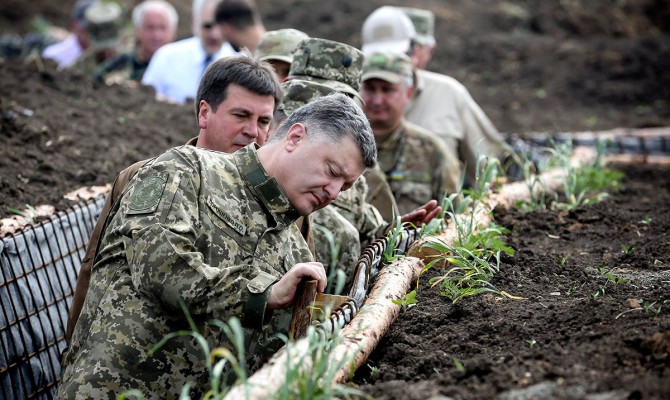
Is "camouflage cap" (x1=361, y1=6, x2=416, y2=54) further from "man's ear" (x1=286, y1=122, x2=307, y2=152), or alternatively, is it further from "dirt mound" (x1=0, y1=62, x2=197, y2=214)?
"man's ear" (x1=286, y1=122, x2=307, y2=152)

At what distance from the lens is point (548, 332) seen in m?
3.30

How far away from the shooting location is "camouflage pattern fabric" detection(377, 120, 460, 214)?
612cm

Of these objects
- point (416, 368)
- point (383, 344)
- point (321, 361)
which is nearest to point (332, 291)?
point (383, 344)

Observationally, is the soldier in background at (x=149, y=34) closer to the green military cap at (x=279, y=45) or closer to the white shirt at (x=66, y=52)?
the white shirt at (x=66, y=52)

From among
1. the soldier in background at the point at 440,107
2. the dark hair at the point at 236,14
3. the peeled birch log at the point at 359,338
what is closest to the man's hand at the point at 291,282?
the peeled birch log at the point at 359,338

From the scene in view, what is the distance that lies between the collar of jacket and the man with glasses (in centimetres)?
534

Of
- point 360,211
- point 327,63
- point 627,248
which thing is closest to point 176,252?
point 360,211

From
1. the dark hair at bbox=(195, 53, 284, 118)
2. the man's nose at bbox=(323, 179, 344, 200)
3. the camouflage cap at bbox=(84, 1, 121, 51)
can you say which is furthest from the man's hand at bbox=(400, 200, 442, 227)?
the camouflage cap at bbox=(84, 1, 121, 51)

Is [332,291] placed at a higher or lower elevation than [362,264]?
lower

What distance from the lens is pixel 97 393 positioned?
313 centimetres

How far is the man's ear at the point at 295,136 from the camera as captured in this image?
3361mm

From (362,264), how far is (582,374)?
145 centimetres

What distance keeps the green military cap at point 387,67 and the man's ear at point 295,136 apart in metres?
2.90

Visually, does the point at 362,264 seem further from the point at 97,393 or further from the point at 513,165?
the point at 513,165
